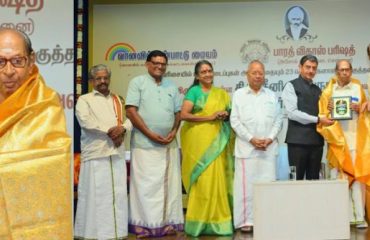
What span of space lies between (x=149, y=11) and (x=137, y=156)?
2184 millimetres

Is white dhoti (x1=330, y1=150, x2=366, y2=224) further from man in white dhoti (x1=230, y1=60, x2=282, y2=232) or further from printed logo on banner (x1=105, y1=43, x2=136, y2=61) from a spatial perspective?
printed logo on banner (x1=105, y1=43, x2=136, y2=61)

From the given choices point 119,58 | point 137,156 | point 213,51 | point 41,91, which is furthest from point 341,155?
point 41,91

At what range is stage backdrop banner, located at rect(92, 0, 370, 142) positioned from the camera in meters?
5.54

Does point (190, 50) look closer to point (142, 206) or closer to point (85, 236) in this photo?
point (142, 206)

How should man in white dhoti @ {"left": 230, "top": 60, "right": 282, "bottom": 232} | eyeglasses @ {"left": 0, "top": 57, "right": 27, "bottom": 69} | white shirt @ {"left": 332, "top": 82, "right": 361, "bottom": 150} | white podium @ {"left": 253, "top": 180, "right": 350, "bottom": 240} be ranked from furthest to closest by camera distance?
white shirt @ {"left": 332, "top": 82, "right": 361, "bottom": 150} < man in white dhoti @ {"left": 230, "top": 60, "right": 282, "bottom": 232} < white podium @ {"left": 253, "top": 180, "right": 350, "bottom": 240} < eyeglasses @ {"left": 0, "top": 57, "right": 27, "bottom": 69}

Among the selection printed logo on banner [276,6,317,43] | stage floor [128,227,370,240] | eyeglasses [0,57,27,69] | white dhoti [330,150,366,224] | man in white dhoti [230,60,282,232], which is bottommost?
stage floor [128,227,370,240]

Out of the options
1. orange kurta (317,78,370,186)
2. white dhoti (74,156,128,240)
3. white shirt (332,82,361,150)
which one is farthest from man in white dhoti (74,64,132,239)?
white shirt (332,82,361,150)

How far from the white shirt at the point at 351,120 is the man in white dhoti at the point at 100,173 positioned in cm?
177

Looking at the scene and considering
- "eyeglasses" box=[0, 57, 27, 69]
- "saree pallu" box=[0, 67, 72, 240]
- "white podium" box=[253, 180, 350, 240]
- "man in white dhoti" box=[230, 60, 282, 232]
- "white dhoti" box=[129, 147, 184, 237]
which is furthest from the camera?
"man in white dhoti" box=[230, 60, 282, 232]

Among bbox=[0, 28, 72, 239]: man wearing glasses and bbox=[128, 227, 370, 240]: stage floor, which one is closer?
bbox=[0, 28, 72, 239]: man wearing glasses

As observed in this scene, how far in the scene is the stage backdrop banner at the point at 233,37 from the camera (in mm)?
5543

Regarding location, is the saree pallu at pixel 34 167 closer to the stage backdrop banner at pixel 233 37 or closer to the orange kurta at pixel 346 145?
the orange kurta at pixel 346 145

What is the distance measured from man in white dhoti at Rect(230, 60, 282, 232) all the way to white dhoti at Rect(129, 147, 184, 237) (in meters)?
0.50

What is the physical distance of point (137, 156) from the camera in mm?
4043
